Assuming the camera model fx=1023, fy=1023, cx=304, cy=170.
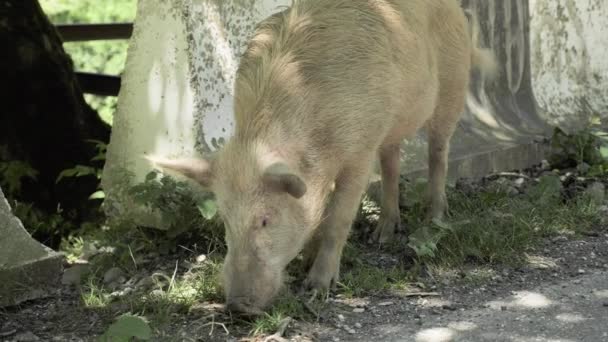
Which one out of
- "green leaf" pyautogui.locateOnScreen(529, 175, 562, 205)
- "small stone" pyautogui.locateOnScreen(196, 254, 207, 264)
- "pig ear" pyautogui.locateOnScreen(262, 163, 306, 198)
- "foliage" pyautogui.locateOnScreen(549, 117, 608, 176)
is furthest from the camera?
"foliage" pyautogui.locateOnScreen(549, 117, 608, 176)

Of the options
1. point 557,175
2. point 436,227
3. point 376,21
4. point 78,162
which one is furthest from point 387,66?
point 78,162

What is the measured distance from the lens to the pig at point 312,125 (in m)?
4.76

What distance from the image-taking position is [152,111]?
6.38 m

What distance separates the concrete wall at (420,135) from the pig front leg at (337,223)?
1.11m

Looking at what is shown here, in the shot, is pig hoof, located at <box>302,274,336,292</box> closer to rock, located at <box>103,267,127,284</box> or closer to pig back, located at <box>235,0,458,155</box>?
pig back, located at <box>235,0,458,155</box>

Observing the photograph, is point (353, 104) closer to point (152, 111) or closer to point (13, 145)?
point (152, 111)

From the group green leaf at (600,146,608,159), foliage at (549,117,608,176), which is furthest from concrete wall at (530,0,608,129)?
green leaf at (600,146,608,159)

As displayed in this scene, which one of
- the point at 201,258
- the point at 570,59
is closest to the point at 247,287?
the point at 201,258

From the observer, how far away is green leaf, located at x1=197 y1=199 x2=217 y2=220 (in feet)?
18.3

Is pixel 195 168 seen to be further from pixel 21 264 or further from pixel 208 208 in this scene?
pixel 21 264

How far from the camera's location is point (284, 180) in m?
4.64

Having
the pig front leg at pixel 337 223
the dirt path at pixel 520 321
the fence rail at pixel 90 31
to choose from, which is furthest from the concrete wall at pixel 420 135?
the fence rail at pixel 90 31

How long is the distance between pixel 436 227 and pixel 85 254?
2.18m

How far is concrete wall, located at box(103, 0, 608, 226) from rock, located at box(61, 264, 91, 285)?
0.55 m
